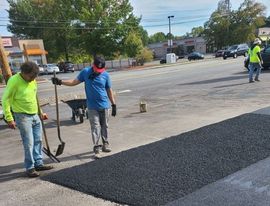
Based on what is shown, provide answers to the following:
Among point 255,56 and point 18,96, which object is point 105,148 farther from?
point 255,56

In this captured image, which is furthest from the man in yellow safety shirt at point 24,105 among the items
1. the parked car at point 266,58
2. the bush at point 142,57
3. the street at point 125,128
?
the bush at point 142,57

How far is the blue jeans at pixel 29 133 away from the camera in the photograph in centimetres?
595

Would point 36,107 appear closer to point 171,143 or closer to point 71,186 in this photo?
point 71,186

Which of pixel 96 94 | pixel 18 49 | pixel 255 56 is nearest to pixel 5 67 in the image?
pixel 96 94

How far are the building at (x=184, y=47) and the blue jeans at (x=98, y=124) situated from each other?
10644 centimetres

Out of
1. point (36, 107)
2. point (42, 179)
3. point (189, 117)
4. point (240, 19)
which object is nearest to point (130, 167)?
point (42, 179)

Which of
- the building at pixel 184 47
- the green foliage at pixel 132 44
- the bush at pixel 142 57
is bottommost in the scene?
the building at pixel 184 47

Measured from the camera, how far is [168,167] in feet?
18.7

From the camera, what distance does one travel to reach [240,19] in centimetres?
9512

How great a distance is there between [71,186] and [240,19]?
3779 inches

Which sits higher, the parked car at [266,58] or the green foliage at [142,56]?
the parked car at [266,58]

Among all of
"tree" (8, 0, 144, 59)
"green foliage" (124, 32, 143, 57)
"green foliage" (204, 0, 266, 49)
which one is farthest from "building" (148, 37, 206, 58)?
"green foliage" (124, 32, 143, 57)

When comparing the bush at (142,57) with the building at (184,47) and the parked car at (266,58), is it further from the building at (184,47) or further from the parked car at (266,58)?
the building at (184,47)

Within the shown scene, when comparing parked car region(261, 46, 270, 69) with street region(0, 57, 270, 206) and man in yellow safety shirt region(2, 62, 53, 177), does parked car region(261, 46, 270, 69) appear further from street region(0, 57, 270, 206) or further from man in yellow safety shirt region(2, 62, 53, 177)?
man in yellow safety shirt region(2, 62, 53, 177)
